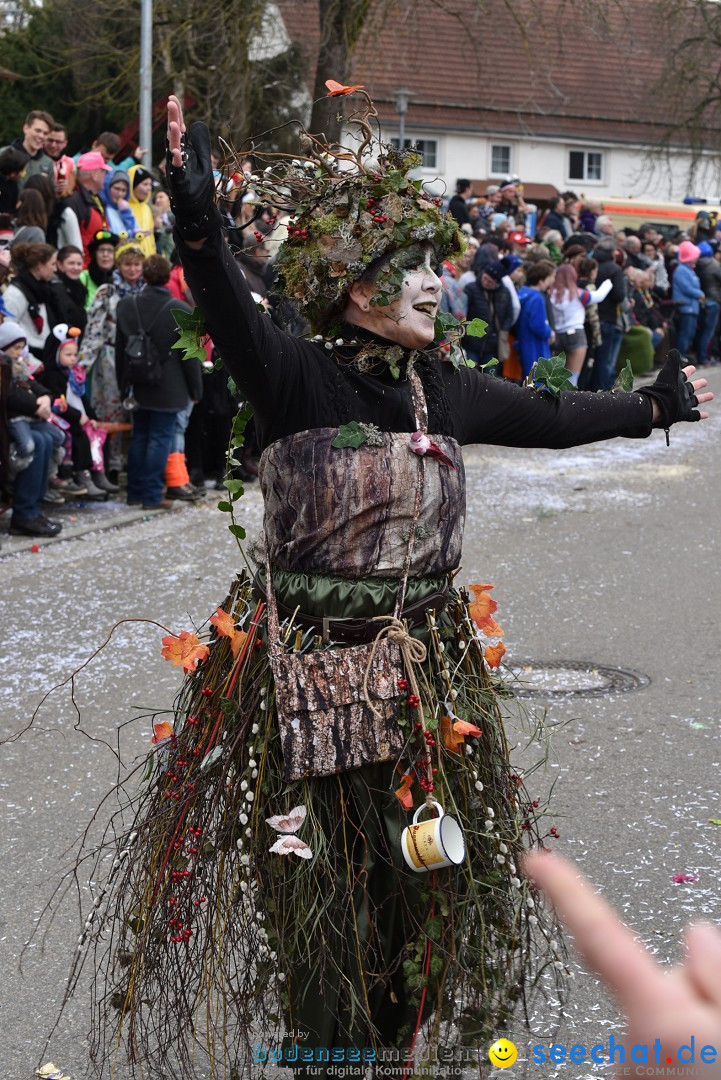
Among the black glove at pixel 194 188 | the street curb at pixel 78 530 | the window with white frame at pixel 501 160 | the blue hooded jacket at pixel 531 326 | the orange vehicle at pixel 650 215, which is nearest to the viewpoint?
the black glove at pixel 194 188

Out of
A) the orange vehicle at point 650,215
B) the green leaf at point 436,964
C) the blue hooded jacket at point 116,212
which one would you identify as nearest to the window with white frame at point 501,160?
the orange vehicle at point 650,215

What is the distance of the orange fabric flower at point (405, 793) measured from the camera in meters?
2.90

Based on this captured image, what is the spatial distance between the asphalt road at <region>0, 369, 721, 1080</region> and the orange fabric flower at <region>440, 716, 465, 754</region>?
876mm

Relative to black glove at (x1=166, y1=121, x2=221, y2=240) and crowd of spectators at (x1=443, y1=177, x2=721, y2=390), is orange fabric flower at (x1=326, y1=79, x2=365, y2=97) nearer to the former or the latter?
black glove at (x1=166, y1=121, x2=221, y2=240)

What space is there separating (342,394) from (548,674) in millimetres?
3475

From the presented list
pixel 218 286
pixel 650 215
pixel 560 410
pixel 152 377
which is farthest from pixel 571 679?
pixel 650 215

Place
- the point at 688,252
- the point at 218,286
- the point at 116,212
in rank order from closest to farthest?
the point at 218,286 < the point at 116,212 < the point at 688,252

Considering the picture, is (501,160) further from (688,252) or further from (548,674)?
(548,674)

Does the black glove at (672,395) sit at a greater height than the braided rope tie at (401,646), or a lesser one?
greater

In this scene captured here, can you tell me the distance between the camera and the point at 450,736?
3.03 metres

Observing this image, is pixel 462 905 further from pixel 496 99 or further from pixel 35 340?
pixel 496 99

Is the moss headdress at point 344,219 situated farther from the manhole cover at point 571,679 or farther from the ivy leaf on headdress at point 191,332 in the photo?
the manhole cover at point 571,679

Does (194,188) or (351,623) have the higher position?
(194,188)

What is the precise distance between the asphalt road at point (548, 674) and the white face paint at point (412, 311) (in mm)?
1438
